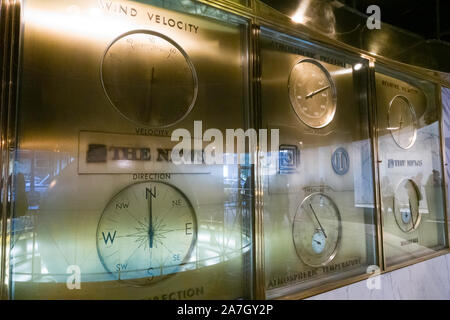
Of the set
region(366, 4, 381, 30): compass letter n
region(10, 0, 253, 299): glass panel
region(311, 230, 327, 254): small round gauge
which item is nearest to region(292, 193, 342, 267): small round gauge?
region(311, 230, 327, 254): small round gauge

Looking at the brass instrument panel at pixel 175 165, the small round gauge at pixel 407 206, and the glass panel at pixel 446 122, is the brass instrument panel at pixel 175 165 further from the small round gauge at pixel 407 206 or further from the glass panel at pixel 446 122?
the glass panel at pixel 446 122

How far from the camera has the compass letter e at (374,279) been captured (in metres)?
1.34

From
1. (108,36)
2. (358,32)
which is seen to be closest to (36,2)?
(108,36)

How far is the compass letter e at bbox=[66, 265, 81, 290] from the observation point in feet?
2.64

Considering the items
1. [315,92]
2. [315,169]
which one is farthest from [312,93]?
[315,169]

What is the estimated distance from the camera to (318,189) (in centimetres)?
132

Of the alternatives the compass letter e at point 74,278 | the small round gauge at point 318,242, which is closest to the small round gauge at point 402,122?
the small round gauge at point 318,242

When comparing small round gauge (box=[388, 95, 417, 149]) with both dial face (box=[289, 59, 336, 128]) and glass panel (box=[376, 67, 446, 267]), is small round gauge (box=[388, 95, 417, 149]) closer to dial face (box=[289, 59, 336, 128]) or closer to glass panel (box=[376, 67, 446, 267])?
glass panel (box=[376, 67, 446, 267])

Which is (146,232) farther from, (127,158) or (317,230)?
(317,230)

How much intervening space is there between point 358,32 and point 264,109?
701mm

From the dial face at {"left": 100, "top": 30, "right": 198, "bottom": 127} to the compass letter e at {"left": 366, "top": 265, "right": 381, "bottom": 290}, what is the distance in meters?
1.10

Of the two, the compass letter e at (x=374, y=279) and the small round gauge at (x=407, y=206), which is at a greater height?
the small round gauge at (x=407, y=206)

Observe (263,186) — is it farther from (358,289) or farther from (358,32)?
(358,32)

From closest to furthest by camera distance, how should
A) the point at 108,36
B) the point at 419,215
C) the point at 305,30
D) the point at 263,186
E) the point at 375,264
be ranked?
the point at 108,36 → the point at 263,186 → the point at 305,30 → the point at 375,264 → the point at 419,215
